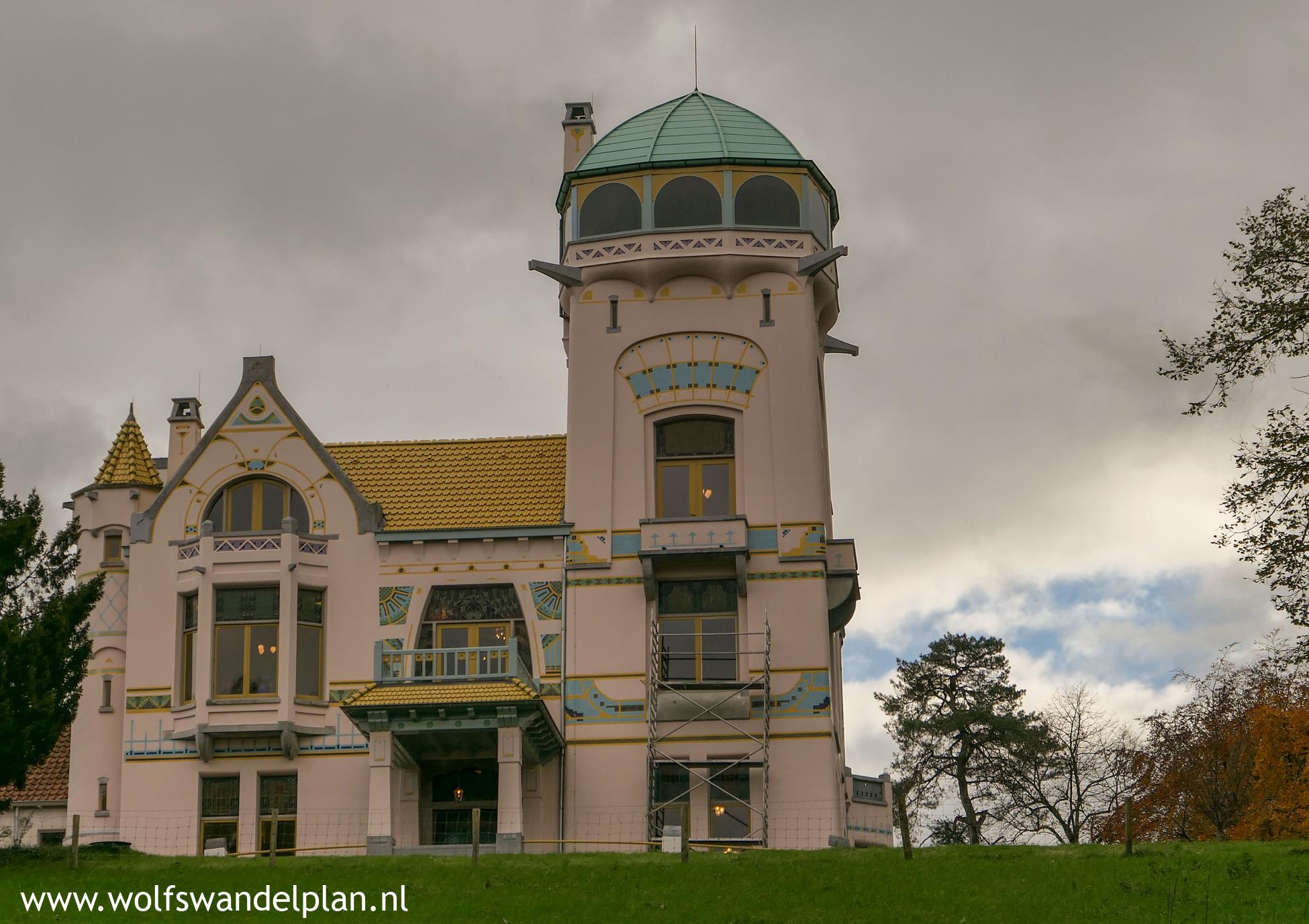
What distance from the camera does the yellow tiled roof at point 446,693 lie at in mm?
38875

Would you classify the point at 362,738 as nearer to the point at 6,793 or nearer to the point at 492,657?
the point at 492,657

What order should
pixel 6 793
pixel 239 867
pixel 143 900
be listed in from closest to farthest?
pixel 143 900 → pixel 239 867 → pixel 6 793

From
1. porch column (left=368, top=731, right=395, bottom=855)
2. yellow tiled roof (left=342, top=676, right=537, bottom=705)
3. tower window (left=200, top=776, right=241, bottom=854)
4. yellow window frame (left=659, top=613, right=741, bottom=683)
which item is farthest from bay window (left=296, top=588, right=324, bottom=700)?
yellow window frame (left=659, top=613, right=741, bottom=683)

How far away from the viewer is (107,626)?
43.8 meters

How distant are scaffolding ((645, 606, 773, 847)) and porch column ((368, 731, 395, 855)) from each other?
543cm

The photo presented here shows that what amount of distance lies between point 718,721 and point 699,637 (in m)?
1.96

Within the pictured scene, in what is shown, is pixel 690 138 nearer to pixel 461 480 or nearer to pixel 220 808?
pixel 461 480

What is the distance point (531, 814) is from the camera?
4106 cm

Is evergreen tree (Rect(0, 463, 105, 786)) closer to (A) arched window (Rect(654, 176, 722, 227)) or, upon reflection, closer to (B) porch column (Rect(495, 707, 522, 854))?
(B) porch column (Rect(495, 707, 522, 854))

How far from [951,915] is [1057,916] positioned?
1.49 m

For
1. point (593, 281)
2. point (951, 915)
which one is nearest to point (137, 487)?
point (593, 281)

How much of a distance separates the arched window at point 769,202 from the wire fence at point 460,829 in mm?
13275

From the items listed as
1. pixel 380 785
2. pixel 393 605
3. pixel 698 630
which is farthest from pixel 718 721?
pixel 393 605

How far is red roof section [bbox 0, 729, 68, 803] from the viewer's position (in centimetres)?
4462
